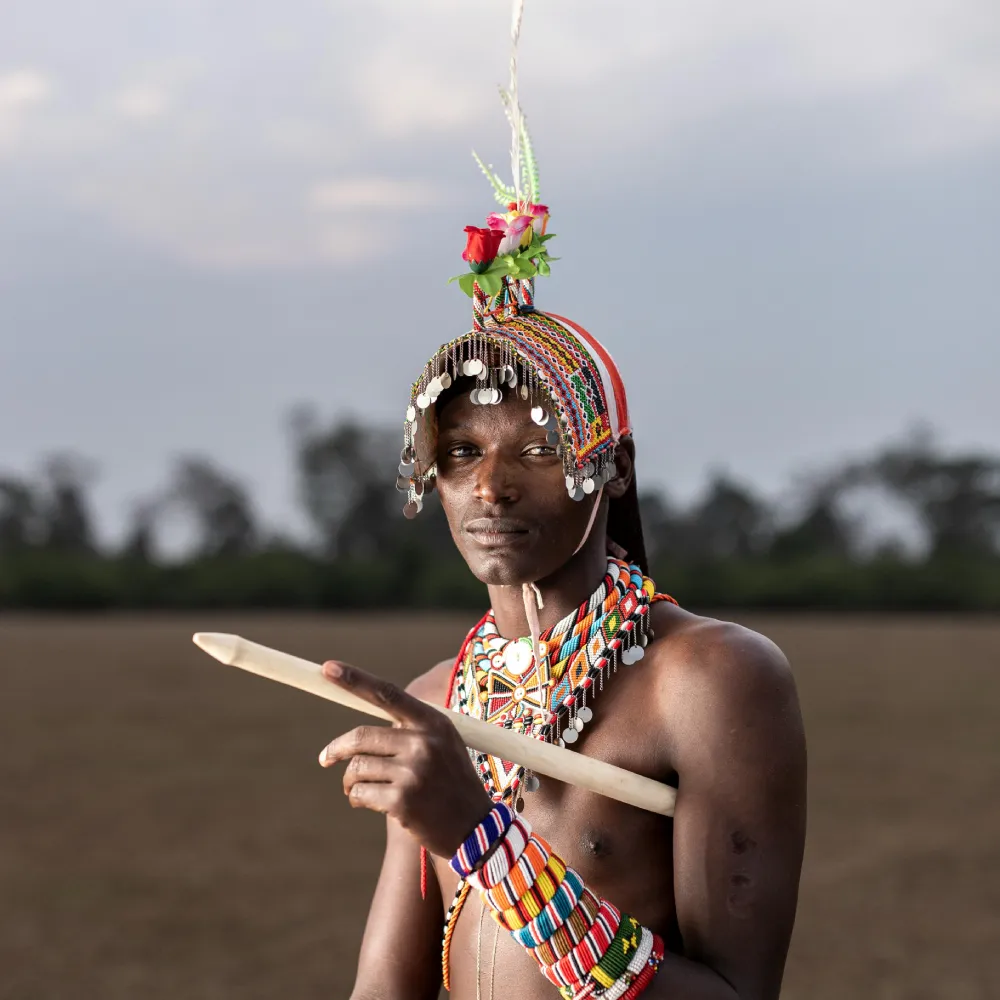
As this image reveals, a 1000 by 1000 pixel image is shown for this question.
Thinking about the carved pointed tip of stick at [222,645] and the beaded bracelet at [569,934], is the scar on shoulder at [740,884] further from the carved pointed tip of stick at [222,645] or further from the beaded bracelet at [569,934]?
the carved pointed tip of stick at [222,645]

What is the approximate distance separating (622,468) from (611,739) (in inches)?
28.2

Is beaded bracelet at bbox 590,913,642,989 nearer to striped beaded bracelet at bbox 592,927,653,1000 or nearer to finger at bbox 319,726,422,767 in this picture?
striped beaded bracelet at bbox 592,927,653,1000

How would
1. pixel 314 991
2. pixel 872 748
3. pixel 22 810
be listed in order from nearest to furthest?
pixel 314 991 < pixel 22 810 < pixel 872 748

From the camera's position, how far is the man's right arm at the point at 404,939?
3719 mm

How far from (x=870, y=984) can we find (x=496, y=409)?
10443mm

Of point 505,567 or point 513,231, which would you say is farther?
point 513,231

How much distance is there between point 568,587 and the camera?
3529 mm

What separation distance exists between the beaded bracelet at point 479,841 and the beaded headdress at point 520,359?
85 cm

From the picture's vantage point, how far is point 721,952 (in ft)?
10.2

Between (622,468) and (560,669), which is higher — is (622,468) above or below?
above

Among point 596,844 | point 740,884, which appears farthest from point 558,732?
point 740,884

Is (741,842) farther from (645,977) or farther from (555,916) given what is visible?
(555,916)

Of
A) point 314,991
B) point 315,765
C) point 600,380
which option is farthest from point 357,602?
point 600,380

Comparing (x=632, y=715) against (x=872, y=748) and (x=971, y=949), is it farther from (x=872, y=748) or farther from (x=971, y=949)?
(x=872, y=748)
